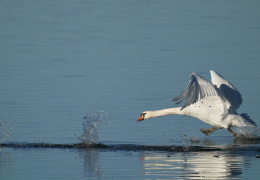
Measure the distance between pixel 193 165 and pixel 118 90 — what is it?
7.57 meters

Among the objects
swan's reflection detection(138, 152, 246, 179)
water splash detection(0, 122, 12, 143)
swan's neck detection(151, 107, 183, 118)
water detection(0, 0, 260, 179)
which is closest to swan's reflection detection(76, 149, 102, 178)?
water detection(0, 0, 260, 179)

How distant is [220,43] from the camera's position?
2755 cm

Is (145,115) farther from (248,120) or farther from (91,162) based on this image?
(91,162)

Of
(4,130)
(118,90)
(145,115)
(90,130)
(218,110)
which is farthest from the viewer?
(118,90)

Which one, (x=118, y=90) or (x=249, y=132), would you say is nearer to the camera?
(x=249, y=132)

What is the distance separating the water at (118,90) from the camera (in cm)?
1270

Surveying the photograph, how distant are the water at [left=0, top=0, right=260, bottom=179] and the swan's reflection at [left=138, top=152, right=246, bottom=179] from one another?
0.02 m

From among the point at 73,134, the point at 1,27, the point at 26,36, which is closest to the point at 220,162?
the point at 73,134

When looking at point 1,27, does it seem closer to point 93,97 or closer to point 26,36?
point 26,36

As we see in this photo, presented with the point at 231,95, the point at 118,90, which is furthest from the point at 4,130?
the point at 231,95

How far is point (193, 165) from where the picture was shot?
40.7 ft

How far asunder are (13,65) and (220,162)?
12.3m

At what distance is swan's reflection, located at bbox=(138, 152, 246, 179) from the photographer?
38.3 feet

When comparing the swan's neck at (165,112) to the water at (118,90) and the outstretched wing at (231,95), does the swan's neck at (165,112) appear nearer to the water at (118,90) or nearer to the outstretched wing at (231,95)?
the water at (118,90)
